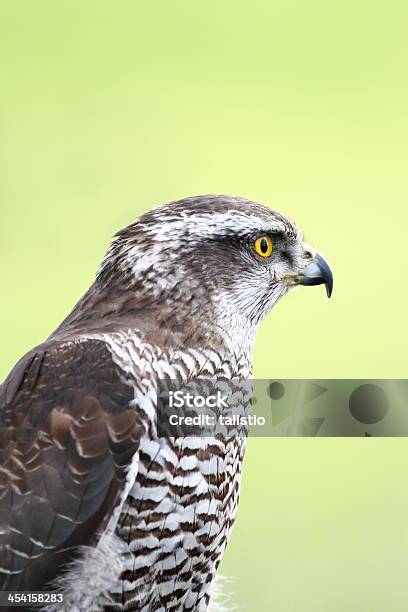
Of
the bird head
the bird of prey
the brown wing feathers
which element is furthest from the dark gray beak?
the brown wing feathers

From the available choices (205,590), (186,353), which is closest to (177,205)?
(186,353)

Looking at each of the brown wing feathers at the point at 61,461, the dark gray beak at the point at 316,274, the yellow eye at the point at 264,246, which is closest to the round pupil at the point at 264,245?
the yellow eye at the point at 264,246

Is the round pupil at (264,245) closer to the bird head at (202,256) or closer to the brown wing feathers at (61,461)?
the bird head at (202,256)

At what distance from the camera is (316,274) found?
4.93m

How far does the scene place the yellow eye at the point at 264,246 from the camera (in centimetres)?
474

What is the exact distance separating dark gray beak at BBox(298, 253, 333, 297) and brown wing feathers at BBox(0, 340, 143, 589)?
852mm

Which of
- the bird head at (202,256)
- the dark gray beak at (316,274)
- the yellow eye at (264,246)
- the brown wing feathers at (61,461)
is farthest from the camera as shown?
the dark gray beak at (316,274)

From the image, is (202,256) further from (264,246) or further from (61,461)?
(61,461)

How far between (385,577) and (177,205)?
7.28 feet

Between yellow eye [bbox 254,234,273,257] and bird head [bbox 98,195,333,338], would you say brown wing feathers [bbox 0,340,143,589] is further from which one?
yellow eye [bbox 254,234,273,257]

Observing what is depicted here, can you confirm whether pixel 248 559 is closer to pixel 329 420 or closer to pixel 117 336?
pixel 329 420

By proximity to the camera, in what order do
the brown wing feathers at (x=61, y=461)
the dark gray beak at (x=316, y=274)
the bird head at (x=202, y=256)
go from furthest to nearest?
the dark gray beak at (x=316, y=274) → the bird head at (x=202, y=256) → the brown wing feathers at (x=61, y=461)

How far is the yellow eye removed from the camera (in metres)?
4.74

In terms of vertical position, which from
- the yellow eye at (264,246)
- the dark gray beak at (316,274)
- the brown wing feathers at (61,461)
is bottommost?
the brown wing feathers at (61,461)
